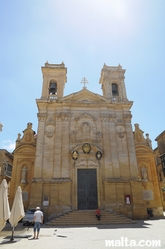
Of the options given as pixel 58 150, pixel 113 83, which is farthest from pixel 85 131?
pixel 113 83

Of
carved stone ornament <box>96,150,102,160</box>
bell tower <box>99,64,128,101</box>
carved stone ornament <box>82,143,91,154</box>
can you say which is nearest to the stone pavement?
carved stone ornament <box>96,150,102,160</box>

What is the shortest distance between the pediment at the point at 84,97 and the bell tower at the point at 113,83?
1473mm

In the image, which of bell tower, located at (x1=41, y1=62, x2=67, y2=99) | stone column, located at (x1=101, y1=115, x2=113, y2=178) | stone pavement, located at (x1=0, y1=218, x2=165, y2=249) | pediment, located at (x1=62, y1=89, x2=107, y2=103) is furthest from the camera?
bell tower, located at (x1=41, y1=62, x2=67, y2=99)

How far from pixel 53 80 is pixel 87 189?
14.3 metres

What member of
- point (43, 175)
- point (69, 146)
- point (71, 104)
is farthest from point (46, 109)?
point (43, 175)

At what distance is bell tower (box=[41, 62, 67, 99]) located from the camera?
922 inches

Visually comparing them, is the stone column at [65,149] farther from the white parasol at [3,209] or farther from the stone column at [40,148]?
the white parasol at [3,209]

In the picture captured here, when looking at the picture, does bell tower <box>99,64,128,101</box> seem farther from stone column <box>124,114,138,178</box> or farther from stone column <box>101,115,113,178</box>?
stone column <box>101,115,113,178</box>

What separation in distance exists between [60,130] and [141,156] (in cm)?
1016

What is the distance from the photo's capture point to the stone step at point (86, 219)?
1452 centimetres

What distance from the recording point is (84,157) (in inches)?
769

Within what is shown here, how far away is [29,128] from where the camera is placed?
23.3 metres

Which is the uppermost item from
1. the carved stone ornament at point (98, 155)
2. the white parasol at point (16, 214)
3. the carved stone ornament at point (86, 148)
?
the carved stone ornament at point (86, 148)

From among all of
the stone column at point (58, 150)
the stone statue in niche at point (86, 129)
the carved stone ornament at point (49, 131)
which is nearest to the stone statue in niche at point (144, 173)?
the stone statue in niche at point (86, 129)
